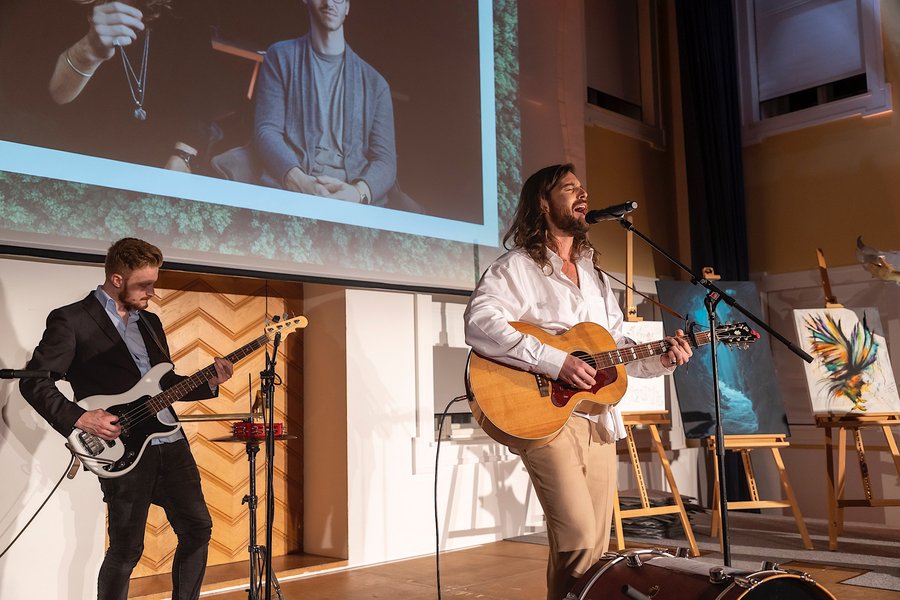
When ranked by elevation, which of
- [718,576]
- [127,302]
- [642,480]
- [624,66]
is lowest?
[642,480]

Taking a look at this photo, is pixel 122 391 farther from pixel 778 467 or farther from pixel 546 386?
pixel 778 467

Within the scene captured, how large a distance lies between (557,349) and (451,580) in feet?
6.85

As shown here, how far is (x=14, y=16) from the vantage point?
11.3 feet

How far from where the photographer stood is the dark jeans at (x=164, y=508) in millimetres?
2895

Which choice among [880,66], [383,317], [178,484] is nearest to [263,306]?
[383,317]

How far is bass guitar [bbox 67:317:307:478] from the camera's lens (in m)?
2.88

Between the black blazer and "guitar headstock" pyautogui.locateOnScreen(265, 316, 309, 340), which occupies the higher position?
"guitar headstock" pyautogui.locateOnScreen(265, 316, 309, 340)

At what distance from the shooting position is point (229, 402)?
15.9 feet

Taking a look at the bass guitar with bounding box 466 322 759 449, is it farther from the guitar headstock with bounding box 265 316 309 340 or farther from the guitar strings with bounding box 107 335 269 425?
the guitar strings with bounding box 107 335 269 425

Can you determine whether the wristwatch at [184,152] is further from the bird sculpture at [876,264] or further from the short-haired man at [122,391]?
the bird sculpture at [876,264]

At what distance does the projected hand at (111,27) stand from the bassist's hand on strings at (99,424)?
1.76m

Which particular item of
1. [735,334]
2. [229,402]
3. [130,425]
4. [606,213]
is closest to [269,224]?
[229,402]

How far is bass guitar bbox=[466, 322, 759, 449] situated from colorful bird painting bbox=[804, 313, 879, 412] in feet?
8.19

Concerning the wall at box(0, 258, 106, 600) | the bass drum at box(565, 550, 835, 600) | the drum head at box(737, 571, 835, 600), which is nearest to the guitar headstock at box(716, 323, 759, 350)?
the bass drum at box(565, 550, 835, 600)
